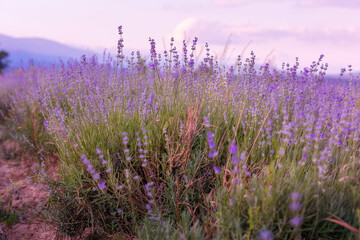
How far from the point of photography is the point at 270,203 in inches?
65.7

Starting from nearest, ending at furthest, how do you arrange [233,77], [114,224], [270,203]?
[270,203] → [114,224] → [233,77]

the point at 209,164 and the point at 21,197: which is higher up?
the point at 209,164

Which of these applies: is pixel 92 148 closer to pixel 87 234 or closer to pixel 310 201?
pixel 87 234

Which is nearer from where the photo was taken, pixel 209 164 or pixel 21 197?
pixel 209 164

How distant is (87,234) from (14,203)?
1.41 meters

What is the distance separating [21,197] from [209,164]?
2.39m

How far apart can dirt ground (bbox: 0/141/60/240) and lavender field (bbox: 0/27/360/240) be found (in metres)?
0.43

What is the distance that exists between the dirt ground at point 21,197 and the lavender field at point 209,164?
17.0 inches

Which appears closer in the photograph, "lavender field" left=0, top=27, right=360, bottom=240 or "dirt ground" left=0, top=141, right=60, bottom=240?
"lavender field" left=0, top=27, right=360, bottom=240

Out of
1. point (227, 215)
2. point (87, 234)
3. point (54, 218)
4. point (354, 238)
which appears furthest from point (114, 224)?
point (354, 238)

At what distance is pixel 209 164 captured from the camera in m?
2.45

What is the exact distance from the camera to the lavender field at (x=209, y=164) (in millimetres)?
1729

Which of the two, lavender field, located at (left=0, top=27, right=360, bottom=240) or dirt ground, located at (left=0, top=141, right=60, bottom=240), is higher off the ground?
lavender field, located at (left=0, top=27, right=360, bottom=240)

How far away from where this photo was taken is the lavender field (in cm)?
173
